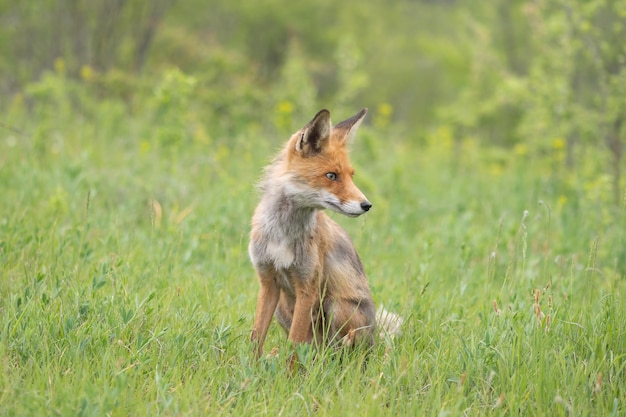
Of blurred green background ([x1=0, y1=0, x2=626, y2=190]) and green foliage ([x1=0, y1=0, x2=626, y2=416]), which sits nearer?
green foliage ([x1=0, y1=0, x2=626, y2=416])

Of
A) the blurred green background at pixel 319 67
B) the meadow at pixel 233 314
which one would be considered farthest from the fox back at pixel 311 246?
the blurred green background at pixel 319 67

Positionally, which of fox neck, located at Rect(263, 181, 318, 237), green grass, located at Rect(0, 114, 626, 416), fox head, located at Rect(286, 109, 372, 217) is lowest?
green grass, located at Rect(0, 114, 626, 416)

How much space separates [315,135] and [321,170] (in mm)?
258

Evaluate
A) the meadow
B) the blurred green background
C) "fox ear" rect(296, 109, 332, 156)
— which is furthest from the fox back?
the blurred green background

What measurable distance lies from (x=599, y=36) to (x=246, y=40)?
36.6 ft

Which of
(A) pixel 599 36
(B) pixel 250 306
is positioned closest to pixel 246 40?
(A) pixel 599 36

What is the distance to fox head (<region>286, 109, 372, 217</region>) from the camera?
15.2 ft

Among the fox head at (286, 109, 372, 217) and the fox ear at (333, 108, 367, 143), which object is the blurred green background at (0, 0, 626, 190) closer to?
the fox ear at (333, 108, 367, 143)

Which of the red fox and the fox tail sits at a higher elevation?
the red fox

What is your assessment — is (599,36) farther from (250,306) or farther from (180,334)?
(180,334)

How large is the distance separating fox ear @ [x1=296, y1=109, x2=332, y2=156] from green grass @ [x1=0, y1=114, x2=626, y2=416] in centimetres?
105

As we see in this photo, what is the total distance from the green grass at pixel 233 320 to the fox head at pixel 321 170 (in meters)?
0.96

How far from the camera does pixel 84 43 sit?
45.8 ft

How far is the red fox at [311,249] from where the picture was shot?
4703 millimetres
